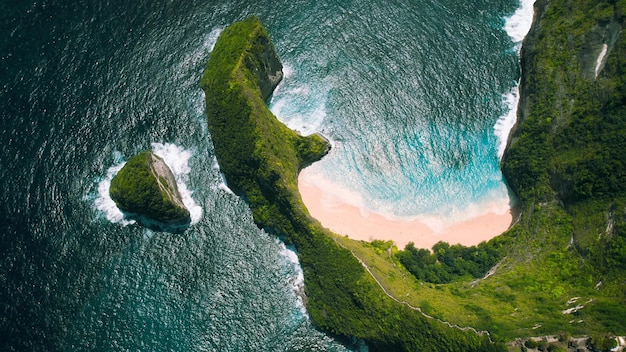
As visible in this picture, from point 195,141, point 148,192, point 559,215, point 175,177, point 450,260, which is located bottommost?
point 175,177

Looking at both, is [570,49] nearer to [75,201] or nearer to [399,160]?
[399,160]

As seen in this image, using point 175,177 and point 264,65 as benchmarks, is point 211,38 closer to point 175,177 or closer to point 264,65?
point 264,65

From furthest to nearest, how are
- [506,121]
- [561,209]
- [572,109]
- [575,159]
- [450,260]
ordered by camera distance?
[506,121], [450,260], [572,109], [561,209], [575,159]

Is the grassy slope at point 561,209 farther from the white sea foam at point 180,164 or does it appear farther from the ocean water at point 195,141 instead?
the white sea foam at point 180,164

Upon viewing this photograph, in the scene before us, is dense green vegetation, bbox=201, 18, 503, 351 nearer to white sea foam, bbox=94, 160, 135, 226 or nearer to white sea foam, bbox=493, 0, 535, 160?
white sea foam, bbox=94, 160, 135, 226

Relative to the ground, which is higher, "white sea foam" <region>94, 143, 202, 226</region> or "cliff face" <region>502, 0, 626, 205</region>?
"cliff face" <region>502, 0, 626, 205</region>

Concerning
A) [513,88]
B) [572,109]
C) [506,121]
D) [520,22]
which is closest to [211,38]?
[506,121]

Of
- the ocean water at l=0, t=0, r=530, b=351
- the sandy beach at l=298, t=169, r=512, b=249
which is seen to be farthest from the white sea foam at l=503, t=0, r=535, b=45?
the sandy beach at l=298, t=169, r=512, b=249

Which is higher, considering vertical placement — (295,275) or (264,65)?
(264,65)
